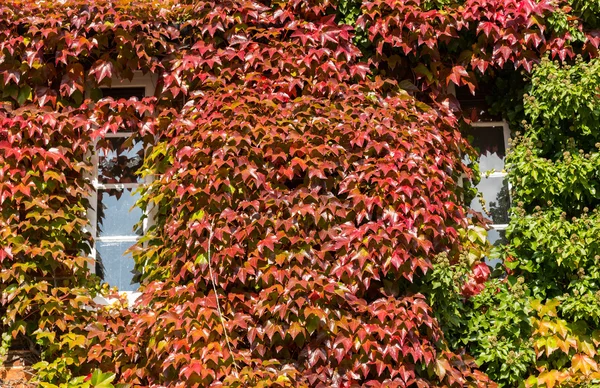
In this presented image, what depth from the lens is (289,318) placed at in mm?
5242

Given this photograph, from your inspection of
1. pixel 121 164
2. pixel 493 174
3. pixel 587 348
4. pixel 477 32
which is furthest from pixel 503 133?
pixel 121 164

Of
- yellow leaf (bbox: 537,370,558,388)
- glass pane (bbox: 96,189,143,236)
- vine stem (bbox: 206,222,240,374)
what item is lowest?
yellow leaf (bbox: 537,370,558,388)

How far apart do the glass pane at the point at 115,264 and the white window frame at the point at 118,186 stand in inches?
1.4

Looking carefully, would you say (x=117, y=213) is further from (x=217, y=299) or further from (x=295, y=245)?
(x=295, y=245)

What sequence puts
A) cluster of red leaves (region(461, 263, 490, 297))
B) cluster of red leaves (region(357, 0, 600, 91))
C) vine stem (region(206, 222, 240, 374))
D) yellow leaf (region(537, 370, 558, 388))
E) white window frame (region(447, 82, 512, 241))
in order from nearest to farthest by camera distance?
vine stem (region(206, 222, 240, 374))
yellow leaf (region(537, 370, 558, 388))
cluster of red leaves (region(461, 263, 490, 297))
cluster of red leaves (region(357, 0, 600, 91))
white window frame (region(447, 82, 512, 241))

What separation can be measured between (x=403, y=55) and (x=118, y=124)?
210 cm

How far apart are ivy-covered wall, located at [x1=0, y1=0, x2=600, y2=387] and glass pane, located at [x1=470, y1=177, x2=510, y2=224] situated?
0.74ft

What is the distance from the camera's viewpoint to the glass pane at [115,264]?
6074mm

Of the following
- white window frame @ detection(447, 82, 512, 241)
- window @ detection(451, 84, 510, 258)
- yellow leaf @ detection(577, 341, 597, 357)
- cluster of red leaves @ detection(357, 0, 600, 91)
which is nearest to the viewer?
yellow leaf @ detection(577, 341, 597, 357)

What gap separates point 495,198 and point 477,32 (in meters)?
1.19

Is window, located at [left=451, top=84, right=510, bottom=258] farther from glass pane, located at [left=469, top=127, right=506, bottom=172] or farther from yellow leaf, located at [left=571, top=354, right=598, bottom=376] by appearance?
yellow leaf, located at [left=571, top=354, right=598, bottom=376]

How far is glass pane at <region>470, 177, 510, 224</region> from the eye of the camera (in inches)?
245

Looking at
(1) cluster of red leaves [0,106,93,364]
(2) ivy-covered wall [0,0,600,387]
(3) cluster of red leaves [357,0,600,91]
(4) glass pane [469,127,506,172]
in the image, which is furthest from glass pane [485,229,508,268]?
(1) cluster of red leaves [0,106,93,364]

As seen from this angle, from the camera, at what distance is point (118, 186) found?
20.6 ft
